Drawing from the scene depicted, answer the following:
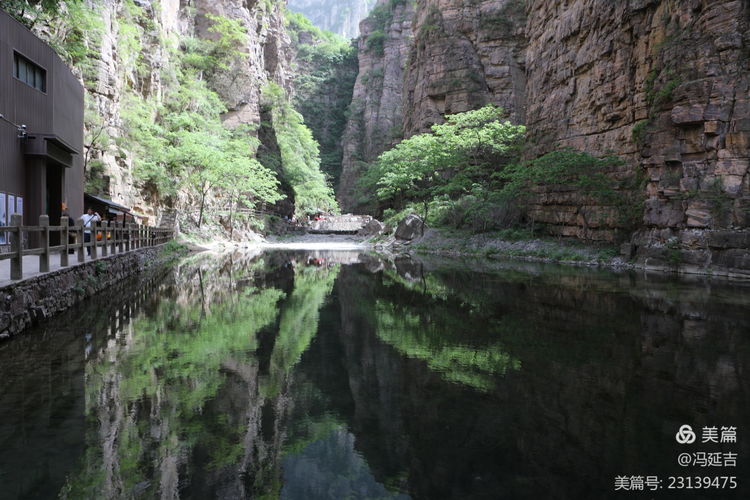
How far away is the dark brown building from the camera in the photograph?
47.5 feet

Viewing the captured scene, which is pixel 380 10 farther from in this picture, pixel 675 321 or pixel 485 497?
pixel 485 497

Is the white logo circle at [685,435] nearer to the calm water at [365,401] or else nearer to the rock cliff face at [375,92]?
the calm water at [365,401]

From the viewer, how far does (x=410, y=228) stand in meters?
40.2

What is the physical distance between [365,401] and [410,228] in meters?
34.9

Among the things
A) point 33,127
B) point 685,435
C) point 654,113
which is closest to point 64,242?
point 33,127

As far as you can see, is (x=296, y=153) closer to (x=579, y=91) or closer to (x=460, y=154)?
(x=460, y=154)

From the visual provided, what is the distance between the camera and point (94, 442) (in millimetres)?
4375

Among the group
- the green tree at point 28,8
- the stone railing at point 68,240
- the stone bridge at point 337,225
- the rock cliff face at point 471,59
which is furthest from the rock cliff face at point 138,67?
the rock cliff face at point 471,59

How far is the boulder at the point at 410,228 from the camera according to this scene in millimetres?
40156

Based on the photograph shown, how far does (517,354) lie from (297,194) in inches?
2286

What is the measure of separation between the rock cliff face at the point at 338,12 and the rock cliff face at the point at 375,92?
6657 centimetres

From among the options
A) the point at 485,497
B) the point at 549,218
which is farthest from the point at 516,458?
the point at 549,218

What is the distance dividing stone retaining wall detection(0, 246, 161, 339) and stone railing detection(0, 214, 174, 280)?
283mm

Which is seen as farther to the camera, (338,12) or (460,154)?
(338,12)
